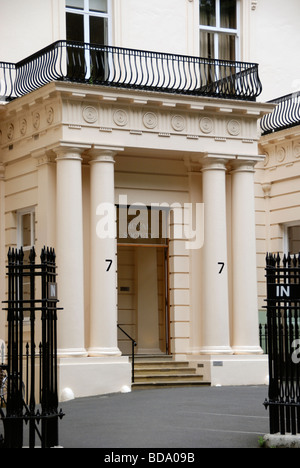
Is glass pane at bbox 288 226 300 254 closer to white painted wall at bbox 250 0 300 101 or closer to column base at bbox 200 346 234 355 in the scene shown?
white painted wall at bbox 250 0 300 101

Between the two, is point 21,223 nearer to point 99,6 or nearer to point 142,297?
point 142,297

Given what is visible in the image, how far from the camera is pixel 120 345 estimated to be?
26.3 meters

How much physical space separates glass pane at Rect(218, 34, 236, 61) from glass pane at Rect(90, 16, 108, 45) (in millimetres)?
3053

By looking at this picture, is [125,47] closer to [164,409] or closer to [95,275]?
[95,275]

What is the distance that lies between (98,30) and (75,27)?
58 cm

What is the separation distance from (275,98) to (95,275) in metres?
7.50

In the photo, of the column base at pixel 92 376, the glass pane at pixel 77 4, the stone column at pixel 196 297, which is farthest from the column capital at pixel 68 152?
the glass pane at pixel 77 4

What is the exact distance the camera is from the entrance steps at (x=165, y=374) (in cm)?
2138

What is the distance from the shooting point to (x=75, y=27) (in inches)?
920

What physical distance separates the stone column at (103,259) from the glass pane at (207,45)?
4.91m

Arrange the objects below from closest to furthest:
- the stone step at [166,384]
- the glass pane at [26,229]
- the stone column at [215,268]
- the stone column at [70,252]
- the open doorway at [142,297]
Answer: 1. the stone column at [70,252]
2. the stone step at [166,384]
3. the stone column at [215,268]
4. the glass pane at [26,229]
5. the open doorway at [142,297]

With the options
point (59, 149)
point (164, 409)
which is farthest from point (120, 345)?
point (164, 409)

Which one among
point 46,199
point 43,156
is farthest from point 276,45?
point 46,199

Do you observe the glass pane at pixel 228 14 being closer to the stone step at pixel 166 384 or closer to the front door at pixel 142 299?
the front door at pixel 142 299
